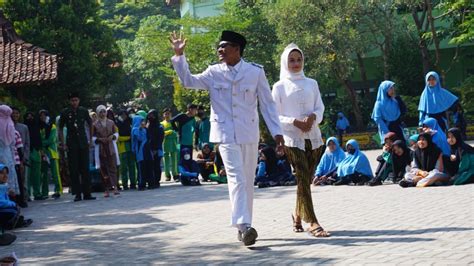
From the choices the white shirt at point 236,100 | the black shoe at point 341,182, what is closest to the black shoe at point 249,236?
the white shirt at point 236,100

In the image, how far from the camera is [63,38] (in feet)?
106

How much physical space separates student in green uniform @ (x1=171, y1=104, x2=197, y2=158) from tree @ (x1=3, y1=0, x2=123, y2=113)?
10.9 metres

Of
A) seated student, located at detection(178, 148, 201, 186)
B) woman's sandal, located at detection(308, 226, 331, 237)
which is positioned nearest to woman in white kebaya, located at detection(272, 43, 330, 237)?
woman's sandal, located at detection(308, 226, 331, 237)

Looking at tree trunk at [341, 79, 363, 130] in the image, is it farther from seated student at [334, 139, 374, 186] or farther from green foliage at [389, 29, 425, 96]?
seated student at [334, 139, 374, 186]

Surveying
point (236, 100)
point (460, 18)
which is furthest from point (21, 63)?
point (460, 18)

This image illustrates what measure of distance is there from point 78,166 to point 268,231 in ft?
24.9

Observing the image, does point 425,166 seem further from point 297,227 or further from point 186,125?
point 186,125

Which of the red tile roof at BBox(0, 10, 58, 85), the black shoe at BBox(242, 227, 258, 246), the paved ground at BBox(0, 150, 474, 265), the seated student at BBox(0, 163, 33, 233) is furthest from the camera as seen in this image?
the red tile roof at BBox(0, 10, 58, 85)

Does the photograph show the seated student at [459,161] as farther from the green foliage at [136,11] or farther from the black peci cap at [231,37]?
the green foliage at [136,11]

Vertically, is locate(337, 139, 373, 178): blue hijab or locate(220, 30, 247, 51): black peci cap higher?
locate(220, 30, 247, 51): black peci cap

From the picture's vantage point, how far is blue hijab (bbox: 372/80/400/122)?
17125 mm

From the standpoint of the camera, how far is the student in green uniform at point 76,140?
16656mm

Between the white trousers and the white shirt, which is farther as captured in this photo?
the white shirt

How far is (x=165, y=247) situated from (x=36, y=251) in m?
1.54
